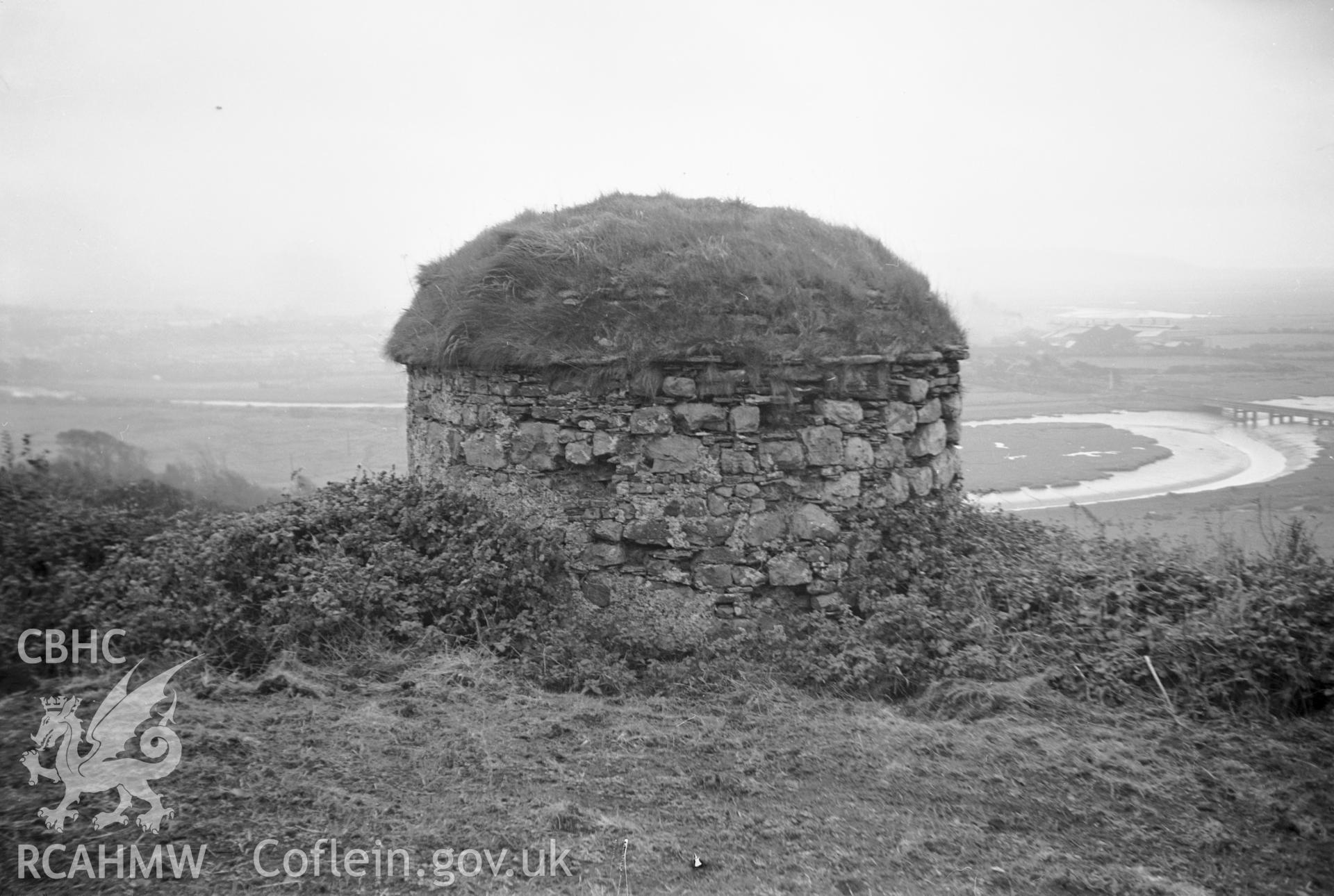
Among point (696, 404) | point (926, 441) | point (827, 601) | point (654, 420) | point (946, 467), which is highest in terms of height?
point (696, 404)

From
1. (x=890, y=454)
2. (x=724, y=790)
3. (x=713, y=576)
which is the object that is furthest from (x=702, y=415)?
(x=724, y=790)

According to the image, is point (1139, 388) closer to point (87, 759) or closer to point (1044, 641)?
point (1044, 641)

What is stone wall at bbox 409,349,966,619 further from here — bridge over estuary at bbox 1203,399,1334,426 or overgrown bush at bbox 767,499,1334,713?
bridge over estuary at bbox 1203,399,1334,426

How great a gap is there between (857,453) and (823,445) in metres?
0.28

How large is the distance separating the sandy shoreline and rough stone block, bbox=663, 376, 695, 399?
159 inches

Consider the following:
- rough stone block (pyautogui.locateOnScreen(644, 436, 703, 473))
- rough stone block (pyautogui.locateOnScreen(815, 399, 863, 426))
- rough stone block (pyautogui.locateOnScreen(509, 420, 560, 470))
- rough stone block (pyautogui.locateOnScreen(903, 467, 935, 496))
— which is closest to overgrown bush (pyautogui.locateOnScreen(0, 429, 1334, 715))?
rough stone block (pyautogui.locateOnScreen(903, 467, 935, 496))

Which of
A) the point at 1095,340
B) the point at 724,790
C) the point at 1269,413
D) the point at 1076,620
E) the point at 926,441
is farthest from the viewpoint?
the point at 1095,340

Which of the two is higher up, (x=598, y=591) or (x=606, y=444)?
(x=606, y=444)

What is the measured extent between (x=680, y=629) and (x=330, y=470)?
6032 mm

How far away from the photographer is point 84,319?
12305 mm

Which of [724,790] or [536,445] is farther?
[536,445]

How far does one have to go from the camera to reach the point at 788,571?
6.12 metres

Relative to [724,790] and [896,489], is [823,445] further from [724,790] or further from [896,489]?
[724,790]

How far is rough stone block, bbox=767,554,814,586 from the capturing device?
20.1ft
